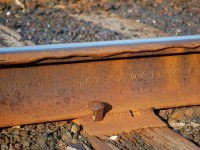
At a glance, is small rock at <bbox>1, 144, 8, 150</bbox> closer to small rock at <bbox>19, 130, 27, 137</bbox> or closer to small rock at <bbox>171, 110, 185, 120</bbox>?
small rock at <bbox>19, 130, 27, 137</bbox>

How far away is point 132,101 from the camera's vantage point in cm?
324

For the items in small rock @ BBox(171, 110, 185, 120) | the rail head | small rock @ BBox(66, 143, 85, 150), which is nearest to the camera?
small rock @ BBox(66, 143, 85, 150)

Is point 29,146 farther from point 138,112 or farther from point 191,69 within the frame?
point 191,69

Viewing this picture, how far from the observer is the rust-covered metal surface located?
2.94 meters

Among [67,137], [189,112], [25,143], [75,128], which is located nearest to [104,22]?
[189,112]

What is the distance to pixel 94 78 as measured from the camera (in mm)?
3168

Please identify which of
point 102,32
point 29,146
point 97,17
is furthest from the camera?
point 97,17

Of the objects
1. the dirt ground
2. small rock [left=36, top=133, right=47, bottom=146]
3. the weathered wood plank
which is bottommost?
the dirt ground

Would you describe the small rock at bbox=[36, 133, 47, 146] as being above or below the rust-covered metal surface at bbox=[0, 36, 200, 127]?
below

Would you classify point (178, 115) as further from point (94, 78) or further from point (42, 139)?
point (42, 139)

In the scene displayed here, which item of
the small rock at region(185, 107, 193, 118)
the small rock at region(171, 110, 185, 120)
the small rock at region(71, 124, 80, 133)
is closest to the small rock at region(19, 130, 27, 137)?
the small rock at region(71, 124, 80, 133)

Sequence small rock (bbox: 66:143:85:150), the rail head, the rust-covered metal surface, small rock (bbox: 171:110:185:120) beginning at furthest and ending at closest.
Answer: small rock (bbox: 171:110:185:120), the rust-covered metal surface, the rail head, small rock (bbox: 66:143:85:150)

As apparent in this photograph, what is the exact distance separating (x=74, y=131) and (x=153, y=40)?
0.94 meters

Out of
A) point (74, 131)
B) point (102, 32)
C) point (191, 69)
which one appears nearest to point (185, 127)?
point (191, 69)
